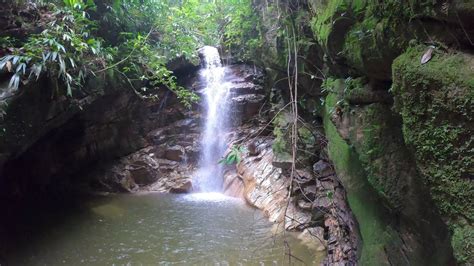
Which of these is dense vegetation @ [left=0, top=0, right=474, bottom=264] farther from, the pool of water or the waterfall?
the waterfall

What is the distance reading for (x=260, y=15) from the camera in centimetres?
943

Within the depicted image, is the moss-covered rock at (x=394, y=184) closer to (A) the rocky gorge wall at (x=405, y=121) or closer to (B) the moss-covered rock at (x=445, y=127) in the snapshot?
(A) the rocky gorge wall at (x=405, y=121)

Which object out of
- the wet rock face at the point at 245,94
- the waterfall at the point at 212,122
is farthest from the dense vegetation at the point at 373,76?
the waterfall at the point at 212,122

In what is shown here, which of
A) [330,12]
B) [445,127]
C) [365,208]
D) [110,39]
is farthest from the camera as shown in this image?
[110,39]

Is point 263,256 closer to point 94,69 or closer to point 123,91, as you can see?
point 94,69

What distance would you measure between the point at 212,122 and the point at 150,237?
23.0 feet

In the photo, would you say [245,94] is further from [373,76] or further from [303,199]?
[373,76]

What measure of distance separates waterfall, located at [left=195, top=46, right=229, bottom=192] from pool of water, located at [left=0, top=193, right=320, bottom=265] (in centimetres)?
262

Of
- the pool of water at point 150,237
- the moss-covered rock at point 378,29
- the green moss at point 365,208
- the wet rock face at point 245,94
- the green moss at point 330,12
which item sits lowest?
the pool of water at point 150,237

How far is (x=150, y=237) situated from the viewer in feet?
22.0

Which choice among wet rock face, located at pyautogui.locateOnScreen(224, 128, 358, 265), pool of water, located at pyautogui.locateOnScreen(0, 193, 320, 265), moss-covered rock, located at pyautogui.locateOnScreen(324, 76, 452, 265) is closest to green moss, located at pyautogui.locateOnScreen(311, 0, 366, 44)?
moss-covered rock, located at pyautogui.locateOnScreen(324, 76, 452, 265)

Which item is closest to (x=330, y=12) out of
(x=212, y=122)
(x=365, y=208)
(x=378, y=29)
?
(x=378, y=29)

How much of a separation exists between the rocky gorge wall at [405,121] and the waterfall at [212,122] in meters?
6.84

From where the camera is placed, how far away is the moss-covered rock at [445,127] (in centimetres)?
210
